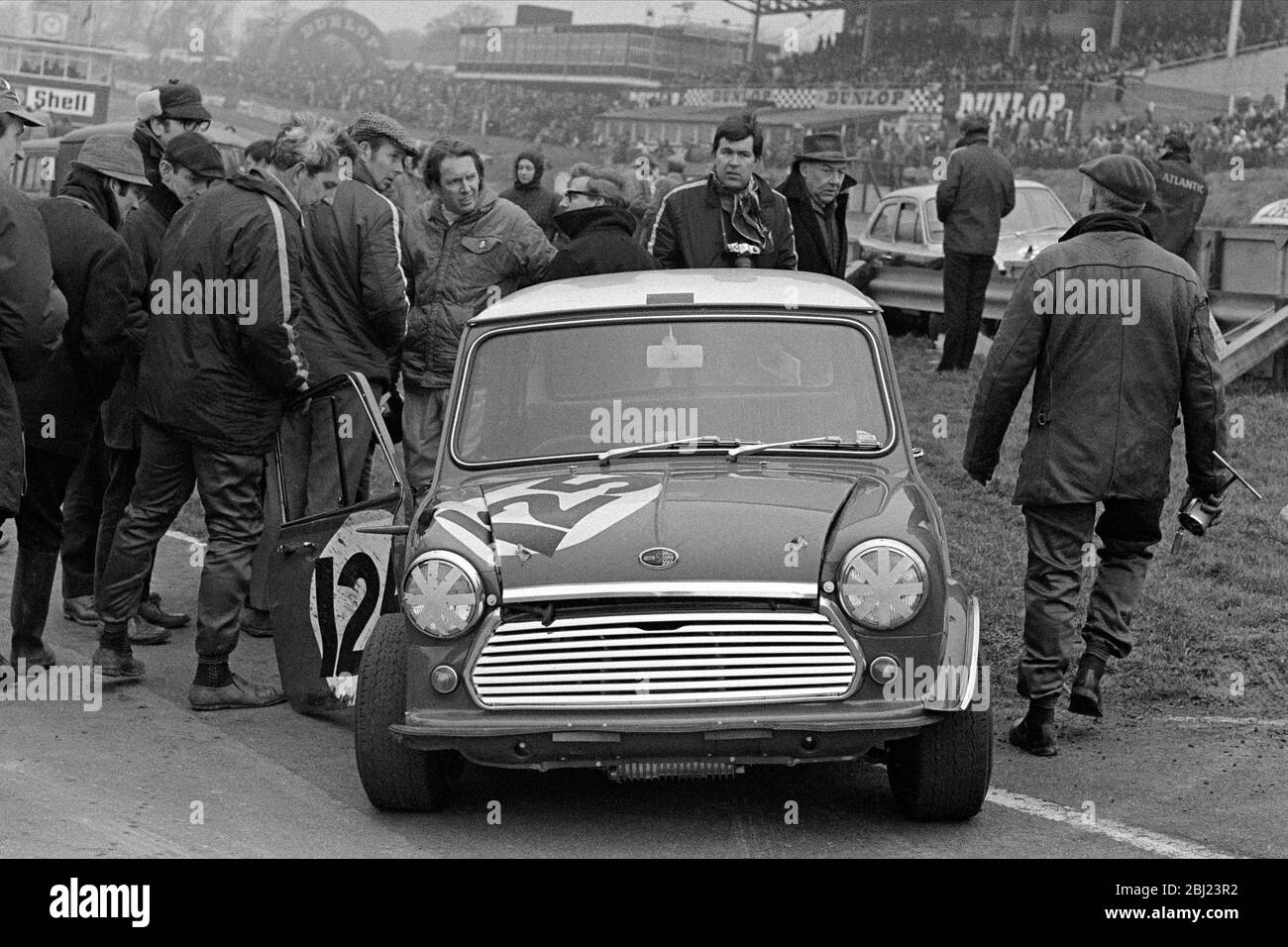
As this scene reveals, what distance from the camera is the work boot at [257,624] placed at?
8125 millimetres

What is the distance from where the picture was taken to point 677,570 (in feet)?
16.8

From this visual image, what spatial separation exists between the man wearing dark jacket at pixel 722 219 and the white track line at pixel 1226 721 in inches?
122

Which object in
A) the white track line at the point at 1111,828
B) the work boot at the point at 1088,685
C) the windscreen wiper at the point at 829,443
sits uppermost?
the windscreen wiper at the point at 829,443

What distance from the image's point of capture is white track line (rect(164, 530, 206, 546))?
10.3 meters

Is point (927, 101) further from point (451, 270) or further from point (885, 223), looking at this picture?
point (451, 270)

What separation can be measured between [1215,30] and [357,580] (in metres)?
47.5

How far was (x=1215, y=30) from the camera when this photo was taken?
4891 cm

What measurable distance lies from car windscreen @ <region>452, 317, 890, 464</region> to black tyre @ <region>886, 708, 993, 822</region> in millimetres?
1148

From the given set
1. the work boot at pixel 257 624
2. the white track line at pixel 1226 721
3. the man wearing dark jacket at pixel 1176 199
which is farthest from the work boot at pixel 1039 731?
the man wearing dark jacket at pixel 1176 199

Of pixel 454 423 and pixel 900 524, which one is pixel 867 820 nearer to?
pixel 900 524

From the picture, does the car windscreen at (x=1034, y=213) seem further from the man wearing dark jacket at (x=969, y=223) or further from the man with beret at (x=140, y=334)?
the man with beret at (x=140, y=334)

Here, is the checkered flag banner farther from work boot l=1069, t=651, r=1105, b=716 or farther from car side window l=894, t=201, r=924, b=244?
work boot l=1069, t=651, r=1105, b=716

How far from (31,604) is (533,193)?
6.88 m
